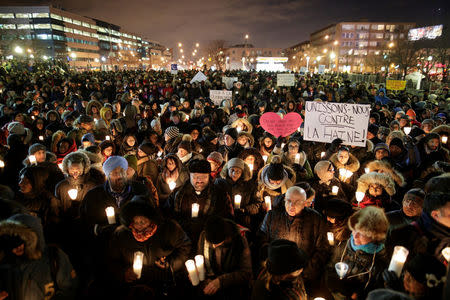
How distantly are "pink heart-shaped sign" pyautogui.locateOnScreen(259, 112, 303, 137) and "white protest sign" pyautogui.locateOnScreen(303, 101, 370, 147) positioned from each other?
0.98 ft

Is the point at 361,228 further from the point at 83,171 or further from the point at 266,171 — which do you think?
the point at 83,171

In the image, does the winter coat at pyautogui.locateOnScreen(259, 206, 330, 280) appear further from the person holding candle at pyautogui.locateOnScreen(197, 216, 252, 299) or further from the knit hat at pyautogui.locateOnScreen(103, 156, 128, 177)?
the knit hat at pyautogui.locateOnScreen(103, 156, 128, 177)

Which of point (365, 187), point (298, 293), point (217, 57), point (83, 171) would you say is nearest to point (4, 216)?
point (83, 171)

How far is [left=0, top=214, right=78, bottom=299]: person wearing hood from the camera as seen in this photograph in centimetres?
188

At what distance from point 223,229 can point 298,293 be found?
75cm

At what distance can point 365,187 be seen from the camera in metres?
3.32

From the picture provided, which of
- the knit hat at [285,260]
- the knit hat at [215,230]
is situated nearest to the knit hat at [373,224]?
the knit hat at [285,260]

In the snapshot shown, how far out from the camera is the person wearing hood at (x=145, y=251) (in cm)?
A: 232

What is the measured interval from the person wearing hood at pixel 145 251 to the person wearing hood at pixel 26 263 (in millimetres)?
463

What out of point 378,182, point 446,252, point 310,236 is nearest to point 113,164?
point 310,236

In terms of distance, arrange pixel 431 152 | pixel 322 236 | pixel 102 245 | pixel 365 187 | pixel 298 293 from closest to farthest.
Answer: pixel 298 293, pixel 322 236, pixel 102 245, pixel 365 187, pixel 431 152

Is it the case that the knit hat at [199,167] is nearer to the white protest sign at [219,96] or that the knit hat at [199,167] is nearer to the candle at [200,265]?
the candle at [200,265]

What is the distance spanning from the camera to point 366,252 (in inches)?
90.7

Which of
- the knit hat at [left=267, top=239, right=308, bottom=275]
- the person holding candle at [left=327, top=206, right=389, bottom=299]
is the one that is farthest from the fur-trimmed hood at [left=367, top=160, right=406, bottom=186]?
the knit hat at [left=267, top=239, right=308, bottom=275]
